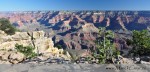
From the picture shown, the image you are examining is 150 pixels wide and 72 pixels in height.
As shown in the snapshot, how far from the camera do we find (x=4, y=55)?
111ft

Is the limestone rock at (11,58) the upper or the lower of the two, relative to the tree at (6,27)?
lower

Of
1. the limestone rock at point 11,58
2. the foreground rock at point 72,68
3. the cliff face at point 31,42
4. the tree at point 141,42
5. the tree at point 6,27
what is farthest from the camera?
the tree at point 6,27

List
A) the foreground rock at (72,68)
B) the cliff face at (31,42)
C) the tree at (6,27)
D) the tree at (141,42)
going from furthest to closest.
Result: 1. the tree at (6,27)
2. the cliff face at (31,42)
3. the tree at (141,42)
4. the foreground rock at (72,68)

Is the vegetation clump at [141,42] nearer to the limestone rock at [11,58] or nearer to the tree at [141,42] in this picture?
the tree at [141,42]

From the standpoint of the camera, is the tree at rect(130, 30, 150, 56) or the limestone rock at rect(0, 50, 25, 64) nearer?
the limestone rock at rect(0, 50, 25, 64)

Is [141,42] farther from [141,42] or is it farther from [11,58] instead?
[11,58]

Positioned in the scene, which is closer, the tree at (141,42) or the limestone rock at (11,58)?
the limestone rock at (11,58)

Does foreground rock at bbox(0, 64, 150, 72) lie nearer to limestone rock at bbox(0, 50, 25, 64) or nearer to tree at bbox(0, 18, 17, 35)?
limestone rock at bbox(0, 50, 25, 64)

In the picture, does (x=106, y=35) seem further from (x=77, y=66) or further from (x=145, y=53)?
(x=77, y=66)

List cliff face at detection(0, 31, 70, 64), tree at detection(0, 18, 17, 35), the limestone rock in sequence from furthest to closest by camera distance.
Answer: tree at detection(0, 18, 17, 35) < cliff face at detection(0, 31, 70, 64) < the limestone rock

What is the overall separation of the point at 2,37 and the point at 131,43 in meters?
31.7

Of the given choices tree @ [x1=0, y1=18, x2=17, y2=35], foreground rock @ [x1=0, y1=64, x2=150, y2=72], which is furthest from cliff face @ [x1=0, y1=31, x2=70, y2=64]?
foreground rock @ [x1=0, y1=64, x2=150, y2=72]

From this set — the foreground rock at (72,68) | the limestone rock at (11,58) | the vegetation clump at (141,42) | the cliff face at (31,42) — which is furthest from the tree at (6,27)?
the foreground rock at (72,68)

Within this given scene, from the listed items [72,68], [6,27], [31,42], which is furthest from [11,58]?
[6,27]
